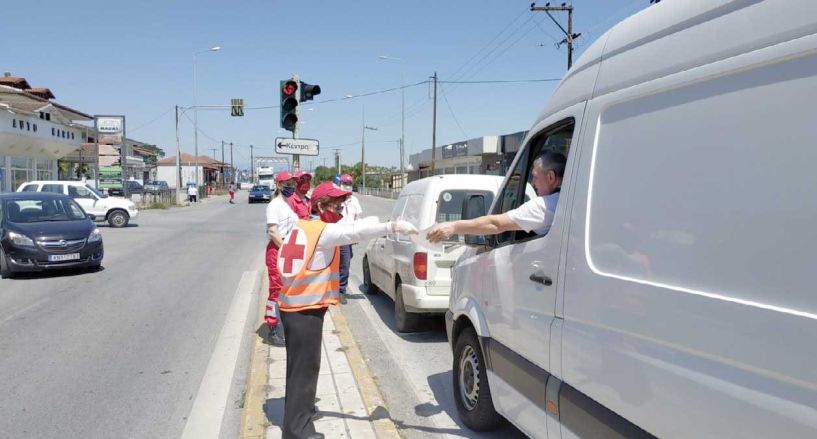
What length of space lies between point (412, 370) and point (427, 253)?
1.26 m

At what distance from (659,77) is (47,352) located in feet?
20.9

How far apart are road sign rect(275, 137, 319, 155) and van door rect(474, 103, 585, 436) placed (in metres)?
5.13

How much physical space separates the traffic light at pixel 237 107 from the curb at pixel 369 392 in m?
24.4

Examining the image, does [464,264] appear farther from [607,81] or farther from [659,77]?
[659,77]

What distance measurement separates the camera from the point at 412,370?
5.50m

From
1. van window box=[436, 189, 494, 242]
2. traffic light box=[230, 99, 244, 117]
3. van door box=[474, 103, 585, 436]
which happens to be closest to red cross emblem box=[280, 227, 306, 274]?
van door box=[474, 103, 585, 436]

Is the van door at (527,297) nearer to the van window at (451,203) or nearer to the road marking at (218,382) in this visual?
the road marking at (218,382)

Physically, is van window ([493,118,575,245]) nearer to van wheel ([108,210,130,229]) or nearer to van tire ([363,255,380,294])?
van tire ([363,255,380,294])

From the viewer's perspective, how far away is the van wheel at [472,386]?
3826mm

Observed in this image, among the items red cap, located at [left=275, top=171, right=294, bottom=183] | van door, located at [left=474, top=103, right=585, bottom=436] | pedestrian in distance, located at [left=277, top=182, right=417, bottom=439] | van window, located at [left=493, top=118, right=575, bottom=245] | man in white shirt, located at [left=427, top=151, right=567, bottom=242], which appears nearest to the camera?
van door, located at [left=474, top=103, right=585, bottom=436]

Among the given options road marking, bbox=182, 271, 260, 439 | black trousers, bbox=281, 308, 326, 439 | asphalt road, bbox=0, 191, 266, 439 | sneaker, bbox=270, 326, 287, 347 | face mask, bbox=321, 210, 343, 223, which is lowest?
asphalt road, bbox=0, 191, 266, 439

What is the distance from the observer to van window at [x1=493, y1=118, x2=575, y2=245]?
10.5ft

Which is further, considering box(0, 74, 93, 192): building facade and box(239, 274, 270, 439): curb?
box(0, 74, 93, 192): building facade

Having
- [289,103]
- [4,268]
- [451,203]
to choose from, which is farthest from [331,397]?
[4,268]
